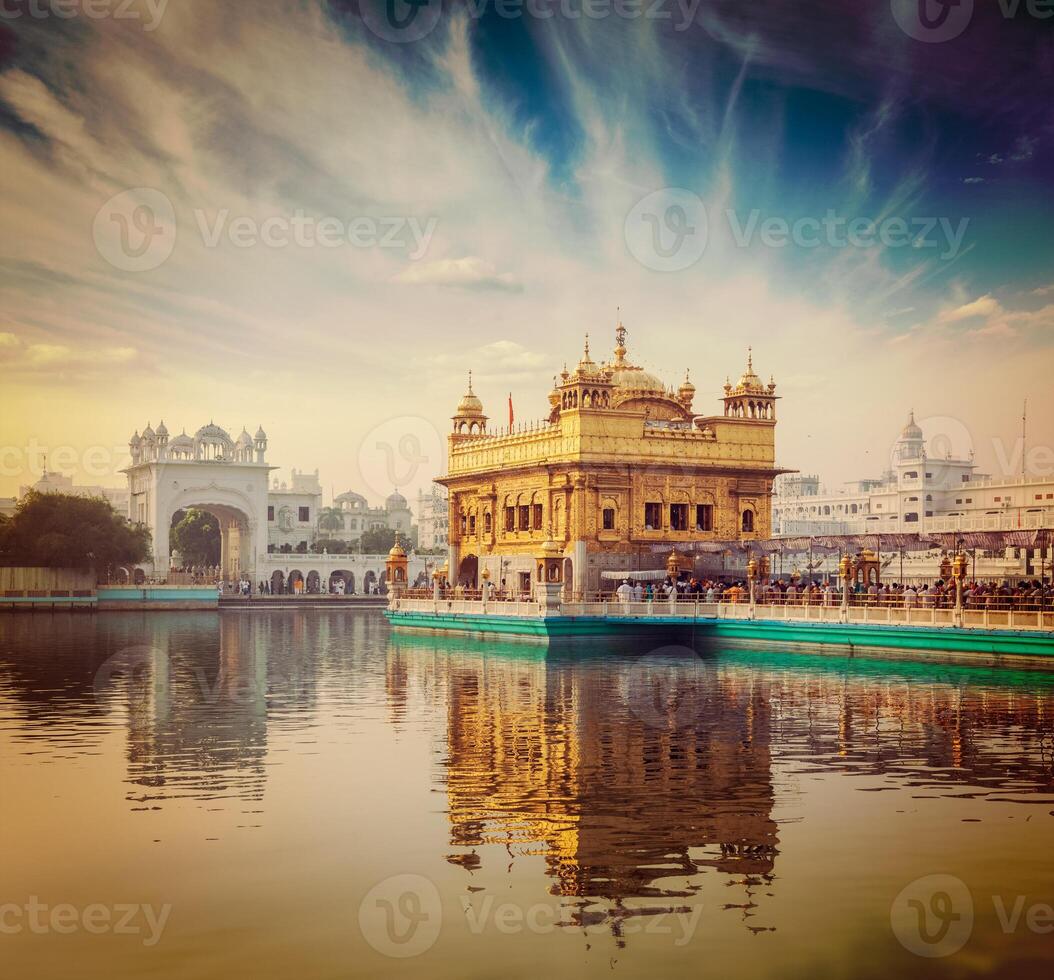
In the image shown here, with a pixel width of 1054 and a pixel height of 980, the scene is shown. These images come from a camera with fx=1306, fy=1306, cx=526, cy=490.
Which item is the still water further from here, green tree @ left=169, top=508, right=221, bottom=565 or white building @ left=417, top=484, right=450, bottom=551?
white building @ left=417, top=484, right=450, bottom=551

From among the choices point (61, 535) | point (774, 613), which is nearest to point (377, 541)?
point (61, 535)

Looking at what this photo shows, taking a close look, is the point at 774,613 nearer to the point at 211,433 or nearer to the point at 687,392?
the point at 687,392

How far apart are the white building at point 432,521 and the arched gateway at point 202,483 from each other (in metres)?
55.3

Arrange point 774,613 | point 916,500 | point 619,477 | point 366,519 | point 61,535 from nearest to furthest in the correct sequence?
point 774,613, point 619,477, point 61,535, point 916,500, point 366,519

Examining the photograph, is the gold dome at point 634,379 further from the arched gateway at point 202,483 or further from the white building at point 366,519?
the white building at point 366,519

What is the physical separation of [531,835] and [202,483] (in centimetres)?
7484

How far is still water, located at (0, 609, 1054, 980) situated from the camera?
928cm

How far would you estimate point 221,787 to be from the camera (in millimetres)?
14594

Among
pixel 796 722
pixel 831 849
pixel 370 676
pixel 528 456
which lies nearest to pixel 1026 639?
pixel 796 722

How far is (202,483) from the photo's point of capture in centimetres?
8394

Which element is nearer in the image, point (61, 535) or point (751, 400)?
point (751, 400)

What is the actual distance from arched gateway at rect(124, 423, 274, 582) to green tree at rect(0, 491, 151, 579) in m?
11.7

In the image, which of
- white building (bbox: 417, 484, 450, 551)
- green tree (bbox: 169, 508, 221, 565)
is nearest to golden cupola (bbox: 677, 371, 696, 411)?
green tree (bbox: 169, 508, 221, 565)

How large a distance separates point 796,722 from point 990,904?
32.1 ft
